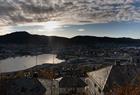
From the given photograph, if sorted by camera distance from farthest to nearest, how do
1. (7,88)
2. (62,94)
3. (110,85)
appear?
1. (62,94)
2. (7,88)
3. (110,85)

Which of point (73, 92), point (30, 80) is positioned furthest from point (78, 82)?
point (30, 80)

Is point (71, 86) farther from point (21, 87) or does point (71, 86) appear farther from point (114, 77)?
point (114, 77)

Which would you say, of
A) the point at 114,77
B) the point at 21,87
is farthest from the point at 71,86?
the point at 114,77

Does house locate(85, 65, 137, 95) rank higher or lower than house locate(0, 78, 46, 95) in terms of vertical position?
higher

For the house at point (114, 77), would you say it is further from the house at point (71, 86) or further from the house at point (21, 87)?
the house at point (71, 86)

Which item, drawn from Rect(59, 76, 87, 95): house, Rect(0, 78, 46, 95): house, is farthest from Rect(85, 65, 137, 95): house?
Rect(59, 76, 87, 95): house

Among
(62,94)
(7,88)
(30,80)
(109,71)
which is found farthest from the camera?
(62,94)

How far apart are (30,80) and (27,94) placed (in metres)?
3.86

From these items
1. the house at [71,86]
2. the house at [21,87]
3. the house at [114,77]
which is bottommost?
the house at [71,86]

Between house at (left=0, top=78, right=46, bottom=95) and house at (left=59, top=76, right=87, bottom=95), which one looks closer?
house at (left=0, top=78, right=46, bottom=95)

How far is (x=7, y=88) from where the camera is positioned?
160ft

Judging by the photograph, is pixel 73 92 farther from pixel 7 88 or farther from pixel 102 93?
pixel 102 93

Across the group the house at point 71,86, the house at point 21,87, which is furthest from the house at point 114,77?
the house at point 71,86

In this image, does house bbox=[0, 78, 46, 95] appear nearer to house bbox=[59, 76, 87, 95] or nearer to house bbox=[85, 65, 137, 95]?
house bbox=[85, 65, 137, 95]
